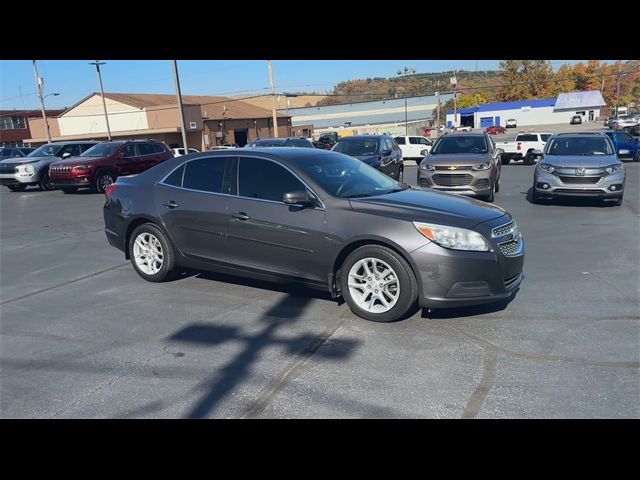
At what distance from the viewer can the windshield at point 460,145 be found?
12609 mm

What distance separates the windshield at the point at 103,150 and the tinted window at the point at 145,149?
768 mm

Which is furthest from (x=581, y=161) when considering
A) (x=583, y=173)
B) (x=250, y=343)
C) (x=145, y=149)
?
(x=145, y=149)

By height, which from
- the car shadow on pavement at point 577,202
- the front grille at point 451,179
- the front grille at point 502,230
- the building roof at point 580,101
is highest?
the building roof at point 580,101

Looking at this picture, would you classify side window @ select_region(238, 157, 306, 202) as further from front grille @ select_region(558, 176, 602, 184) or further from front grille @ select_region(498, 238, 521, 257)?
front grille @ select_region(558, 176, 602, 184)

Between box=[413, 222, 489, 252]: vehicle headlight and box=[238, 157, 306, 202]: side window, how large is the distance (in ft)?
4.58

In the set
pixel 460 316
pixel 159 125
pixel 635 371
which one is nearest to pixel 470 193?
pixel 460 316

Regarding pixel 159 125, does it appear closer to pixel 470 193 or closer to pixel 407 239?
pixel 470 193

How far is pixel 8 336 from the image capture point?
4.82m

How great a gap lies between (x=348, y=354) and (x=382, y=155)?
410 inches

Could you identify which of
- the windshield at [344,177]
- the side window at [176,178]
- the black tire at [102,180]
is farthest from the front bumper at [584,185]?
the black tire at [102,180]

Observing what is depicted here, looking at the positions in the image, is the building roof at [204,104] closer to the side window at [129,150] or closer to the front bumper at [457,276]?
the side window at [129,150]

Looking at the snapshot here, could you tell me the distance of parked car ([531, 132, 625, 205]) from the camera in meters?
11.1

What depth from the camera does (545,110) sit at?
272 ft
